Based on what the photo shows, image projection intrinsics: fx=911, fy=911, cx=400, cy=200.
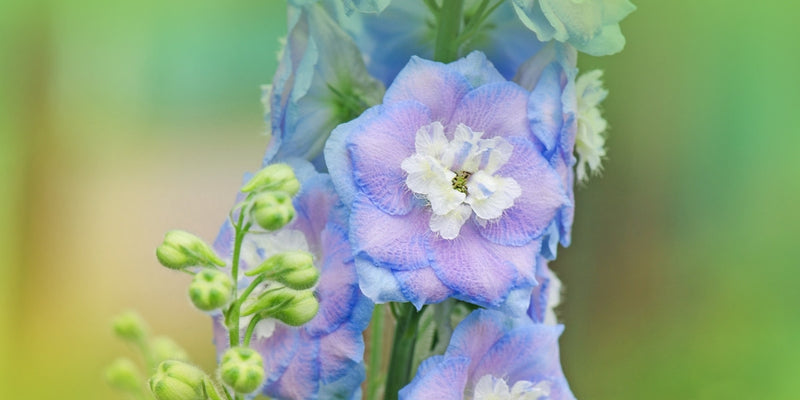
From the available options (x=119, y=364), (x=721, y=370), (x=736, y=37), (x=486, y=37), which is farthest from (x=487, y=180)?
(x=736, y=37)

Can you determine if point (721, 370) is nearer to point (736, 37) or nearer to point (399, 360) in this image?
point (736, 37)

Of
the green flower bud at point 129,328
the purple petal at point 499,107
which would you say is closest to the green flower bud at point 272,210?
the purple petal at point 499,107

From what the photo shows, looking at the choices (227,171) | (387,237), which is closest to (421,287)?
(387,237)

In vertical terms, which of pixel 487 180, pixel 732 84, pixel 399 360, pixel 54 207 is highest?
pixel 732 84

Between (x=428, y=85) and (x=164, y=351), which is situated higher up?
(x=428, y=85)

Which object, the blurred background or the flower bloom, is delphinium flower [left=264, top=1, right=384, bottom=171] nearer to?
the flower bloom

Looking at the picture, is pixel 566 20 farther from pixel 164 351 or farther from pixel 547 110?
pixel 164 351

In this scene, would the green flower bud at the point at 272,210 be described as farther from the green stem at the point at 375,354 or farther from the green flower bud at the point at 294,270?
the green stem at the point at 375,354
